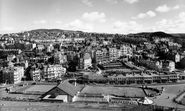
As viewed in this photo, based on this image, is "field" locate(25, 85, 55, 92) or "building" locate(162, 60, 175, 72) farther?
"building" locate(162, 60, 175, 72)

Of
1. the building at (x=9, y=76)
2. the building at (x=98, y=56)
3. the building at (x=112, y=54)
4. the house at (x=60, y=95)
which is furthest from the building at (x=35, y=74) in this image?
the building at (x=112, y=54)

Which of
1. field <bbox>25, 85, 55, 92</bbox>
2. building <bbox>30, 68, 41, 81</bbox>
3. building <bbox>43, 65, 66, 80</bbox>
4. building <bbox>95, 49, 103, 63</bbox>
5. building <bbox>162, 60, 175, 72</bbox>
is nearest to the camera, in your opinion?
field <bbox>25, 85, 55, 92</bbox>

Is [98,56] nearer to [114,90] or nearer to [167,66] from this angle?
[167,66]

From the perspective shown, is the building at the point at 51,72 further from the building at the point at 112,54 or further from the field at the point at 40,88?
the building at the point at 112,54

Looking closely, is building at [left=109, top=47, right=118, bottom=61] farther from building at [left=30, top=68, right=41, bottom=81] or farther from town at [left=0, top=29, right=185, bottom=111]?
building at [left=30, top=68, right=41, bottom=81]

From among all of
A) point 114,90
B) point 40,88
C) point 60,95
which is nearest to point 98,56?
point 40,88

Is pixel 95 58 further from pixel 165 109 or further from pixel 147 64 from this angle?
pixel 165 109

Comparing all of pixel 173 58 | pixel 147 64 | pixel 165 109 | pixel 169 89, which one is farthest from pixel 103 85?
pixel 173 58

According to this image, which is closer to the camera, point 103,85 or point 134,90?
point 134,90

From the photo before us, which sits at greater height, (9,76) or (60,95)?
(9,76)

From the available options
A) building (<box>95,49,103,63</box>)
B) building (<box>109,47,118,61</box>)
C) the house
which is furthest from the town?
building (<box>109,47,118,61</box>)

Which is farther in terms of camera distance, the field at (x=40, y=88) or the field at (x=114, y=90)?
the field at (x=40, y=88)
